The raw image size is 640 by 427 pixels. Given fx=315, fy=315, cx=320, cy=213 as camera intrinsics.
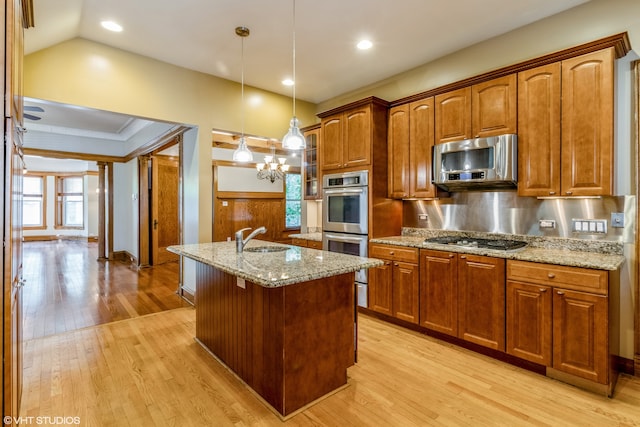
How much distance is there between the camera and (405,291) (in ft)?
10.8

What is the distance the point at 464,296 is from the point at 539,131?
1.55 metres

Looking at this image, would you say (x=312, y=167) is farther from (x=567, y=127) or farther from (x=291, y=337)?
(x=291, y=337)

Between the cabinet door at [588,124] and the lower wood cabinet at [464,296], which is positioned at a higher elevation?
the cabinet door at [588,124]

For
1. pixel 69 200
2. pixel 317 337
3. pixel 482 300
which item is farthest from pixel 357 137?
pixel 69 200

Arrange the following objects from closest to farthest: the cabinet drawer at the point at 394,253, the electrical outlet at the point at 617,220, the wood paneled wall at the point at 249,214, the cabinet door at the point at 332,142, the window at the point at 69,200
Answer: the electrical outlet at the point at 617,220, the cabinet drawer at the point at 394,253, the cabinet door at the point at 332,142, the wood paneled wall at the point at 249,214, the window at the point at 69,200

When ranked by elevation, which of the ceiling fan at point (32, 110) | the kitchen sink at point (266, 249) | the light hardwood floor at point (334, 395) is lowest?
the light hardwood floor at point (334, 395)

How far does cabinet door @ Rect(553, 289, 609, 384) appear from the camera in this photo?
2.13 meters

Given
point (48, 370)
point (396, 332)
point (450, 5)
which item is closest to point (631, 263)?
point (396, 332)

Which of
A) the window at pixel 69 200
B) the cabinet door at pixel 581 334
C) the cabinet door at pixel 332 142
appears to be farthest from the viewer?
the window at pixel 69 200

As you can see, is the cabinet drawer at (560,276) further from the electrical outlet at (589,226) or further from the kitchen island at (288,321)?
the kitchen island at (288,321)

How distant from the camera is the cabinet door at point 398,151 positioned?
11.9 feet

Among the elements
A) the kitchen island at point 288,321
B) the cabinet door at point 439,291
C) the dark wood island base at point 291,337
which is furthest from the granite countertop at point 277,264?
the cabinet door at point 439,291

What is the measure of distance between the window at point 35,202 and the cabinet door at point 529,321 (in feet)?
→ 46.5

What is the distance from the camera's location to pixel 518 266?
2496mm
